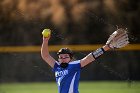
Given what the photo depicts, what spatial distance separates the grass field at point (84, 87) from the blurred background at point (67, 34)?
17 cm

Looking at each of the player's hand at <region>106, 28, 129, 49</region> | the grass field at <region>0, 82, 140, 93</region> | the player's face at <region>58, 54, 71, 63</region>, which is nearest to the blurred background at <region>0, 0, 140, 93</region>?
the grass field at <region>0, 82, 140, 93</region>

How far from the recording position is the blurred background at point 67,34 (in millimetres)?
13164

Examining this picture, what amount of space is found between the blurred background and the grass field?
0.17 meters

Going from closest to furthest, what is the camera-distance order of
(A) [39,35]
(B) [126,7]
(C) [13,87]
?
(C) [13,87]
(A) [39,35]
(B) [126,7]

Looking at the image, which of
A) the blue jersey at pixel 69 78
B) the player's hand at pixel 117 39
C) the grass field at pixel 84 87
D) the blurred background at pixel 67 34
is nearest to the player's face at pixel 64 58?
the blue jersey at pixel 69 78

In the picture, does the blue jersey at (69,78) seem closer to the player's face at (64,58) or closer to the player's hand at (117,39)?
the player's face at (64,58)

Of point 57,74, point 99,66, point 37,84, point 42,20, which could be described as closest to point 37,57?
point 37,84

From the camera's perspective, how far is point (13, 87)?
12852mm

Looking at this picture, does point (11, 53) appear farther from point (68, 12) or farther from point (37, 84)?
point (68, 12)

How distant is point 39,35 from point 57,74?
10868mm

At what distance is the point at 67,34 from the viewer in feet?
55.8

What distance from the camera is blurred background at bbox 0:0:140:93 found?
13.2 m

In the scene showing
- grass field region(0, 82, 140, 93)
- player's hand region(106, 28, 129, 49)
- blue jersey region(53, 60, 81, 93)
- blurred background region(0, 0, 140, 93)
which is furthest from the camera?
blurred background region(0, 0, 140, 93)

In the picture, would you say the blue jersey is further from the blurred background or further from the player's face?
the blurred background
